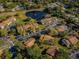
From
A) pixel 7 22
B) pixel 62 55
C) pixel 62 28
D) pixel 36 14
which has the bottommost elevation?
pixel 36 14

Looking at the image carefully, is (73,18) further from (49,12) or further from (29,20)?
(29,20)

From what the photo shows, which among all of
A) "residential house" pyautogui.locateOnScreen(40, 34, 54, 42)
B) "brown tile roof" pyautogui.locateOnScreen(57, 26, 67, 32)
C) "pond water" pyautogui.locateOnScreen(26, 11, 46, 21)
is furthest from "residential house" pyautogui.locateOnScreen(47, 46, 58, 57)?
"pond water" pyautogui.locateOnScreen(26, 11, 46, 21)

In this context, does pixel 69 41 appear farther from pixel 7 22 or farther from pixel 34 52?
pixel 7 22

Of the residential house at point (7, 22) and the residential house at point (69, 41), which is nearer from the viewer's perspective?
the residential house at point (69, 41)

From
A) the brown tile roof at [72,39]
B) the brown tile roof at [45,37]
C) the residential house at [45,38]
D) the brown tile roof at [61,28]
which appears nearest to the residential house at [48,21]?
the brown tile roof at [61,28]

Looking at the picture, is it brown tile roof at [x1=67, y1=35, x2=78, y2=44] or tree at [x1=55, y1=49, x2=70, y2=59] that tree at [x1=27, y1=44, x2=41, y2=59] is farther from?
brown tile roof at [x1=67, y1=35, x2=78, y2=44]

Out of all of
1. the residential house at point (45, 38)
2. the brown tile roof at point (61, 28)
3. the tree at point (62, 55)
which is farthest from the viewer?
the brown tile roof at point (61, 28)

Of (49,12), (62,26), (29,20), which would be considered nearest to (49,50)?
(62,26)

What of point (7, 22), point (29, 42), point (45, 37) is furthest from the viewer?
point (7, 22)

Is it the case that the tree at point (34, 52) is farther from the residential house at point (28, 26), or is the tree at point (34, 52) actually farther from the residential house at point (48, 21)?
the residential house at point (48, 21)

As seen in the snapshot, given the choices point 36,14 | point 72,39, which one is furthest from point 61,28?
point 36,14

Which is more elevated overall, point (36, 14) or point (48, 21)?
point (48, 21)
